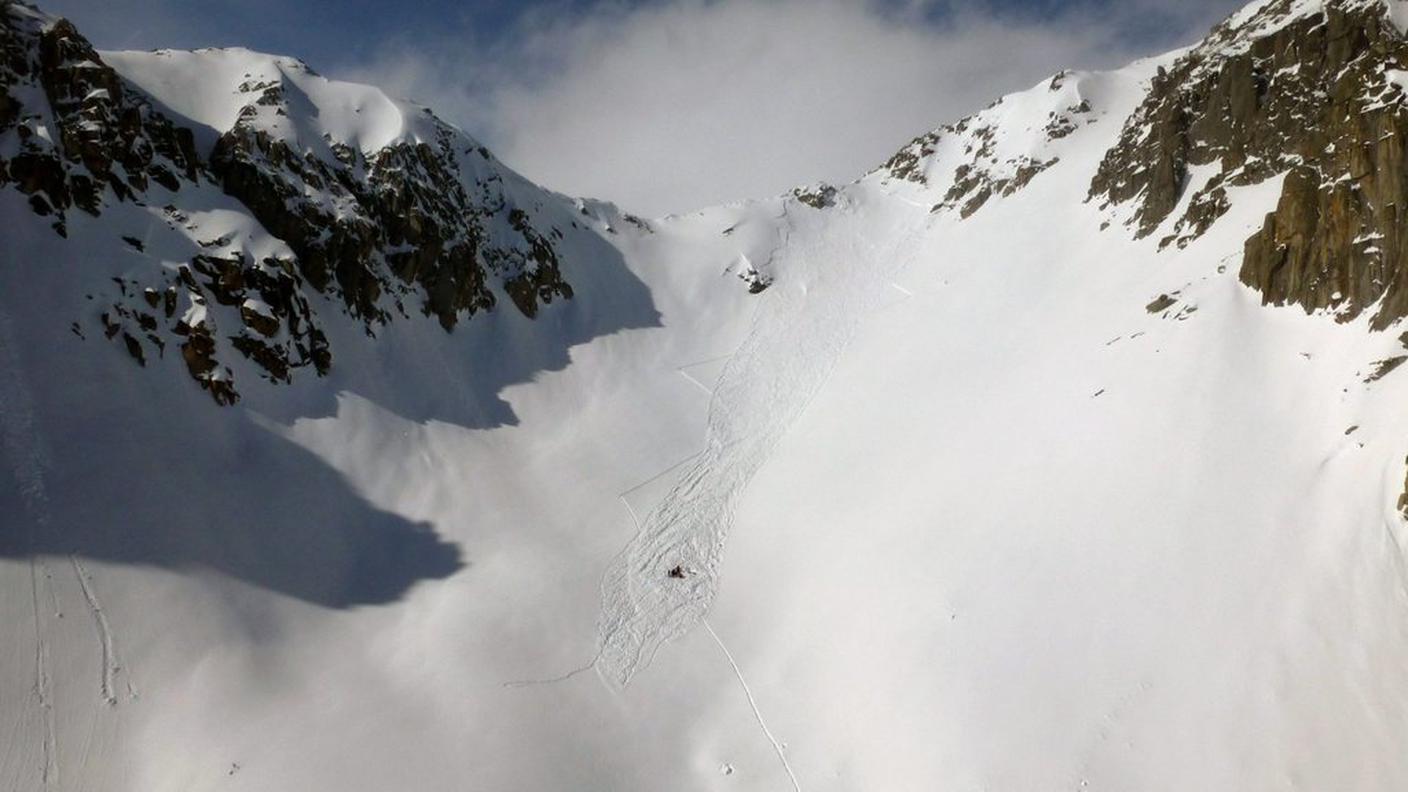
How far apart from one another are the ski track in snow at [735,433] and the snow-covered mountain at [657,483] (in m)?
0.27

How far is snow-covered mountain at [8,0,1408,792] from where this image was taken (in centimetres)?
1756

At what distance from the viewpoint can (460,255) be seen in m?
40.7

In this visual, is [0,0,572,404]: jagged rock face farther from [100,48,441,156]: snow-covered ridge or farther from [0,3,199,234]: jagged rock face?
[100,48,441,156]: snow-covered ridge

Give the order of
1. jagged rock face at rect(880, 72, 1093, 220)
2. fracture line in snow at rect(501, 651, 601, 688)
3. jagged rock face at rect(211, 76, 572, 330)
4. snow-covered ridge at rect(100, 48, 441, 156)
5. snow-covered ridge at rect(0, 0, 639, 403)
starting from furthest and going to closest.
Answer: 1. jagged rock face at rect(880, 72, 1093, 220)
2. snow-covered ridge at rect(100, 48, 441, 156)
3. jagged rock face at rect(211, 76, 572, 330)
4. snow-covered ridge at rect(0, 0, 639, 403)
5. fracture line in snow at rect(501, 651, 601, 688)

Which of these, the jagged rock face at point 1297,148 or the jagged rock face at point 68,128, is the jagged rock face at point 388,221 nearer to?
the jagged rock face at point 68,128

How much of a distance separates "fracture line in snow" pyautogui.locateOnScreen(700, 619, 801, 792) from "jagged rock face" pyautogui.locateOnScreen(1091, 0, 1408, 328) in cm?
2139

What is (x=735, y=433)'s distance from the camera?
3766 cm

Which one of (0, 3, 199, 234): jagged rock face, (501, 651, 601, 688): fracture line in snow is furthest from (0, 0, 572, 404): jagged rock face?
(501, 651, 601, 688): fracture line in snow

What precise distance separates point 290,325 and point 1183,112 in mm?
48831

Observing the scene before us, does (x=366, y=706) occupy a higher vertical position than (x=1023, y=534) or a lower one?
lower

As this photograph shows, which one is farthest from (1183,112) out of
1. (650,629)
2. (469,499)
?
(469,499)

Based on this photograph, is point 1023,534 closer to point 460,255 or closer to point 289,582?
point 289,582

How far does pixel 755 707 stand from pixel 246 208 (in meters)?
31.7

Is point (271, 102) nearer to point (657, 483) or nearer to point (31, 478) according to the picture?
point (31, 478)
